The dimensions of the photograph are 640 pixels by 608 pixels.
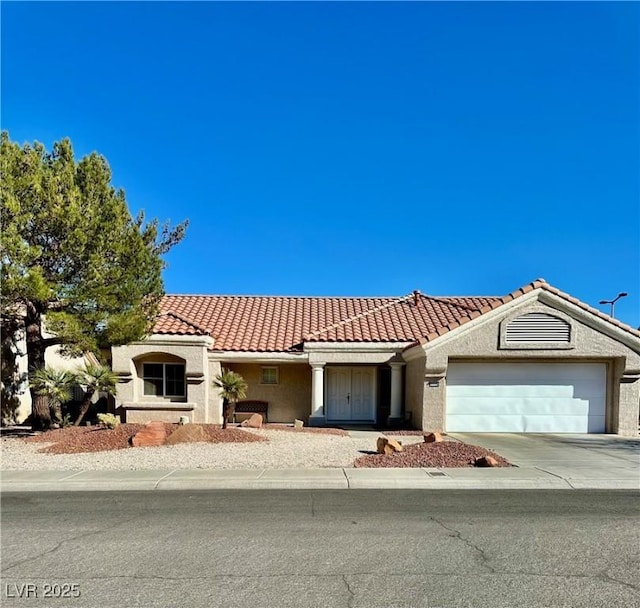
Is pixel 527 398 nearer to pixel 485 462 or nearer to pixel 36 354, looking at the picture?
pixel 485 462

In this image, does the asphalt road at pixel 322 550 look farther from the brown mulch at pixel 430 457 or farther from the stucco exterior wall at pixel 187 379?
the stucco exterior wall at pixel 187 379

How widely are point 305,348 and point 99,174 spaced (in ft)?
28.4

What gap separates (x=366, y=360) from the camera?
1762 cm

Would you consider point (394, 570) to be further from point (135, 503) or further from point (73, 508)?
point (73, 508)

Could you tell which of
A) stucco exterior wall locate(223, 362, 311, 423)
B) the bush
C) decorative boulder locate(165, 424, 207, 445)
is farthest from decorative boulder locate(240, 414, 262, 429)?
the bush

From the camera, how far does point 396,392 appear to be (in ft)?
57.7

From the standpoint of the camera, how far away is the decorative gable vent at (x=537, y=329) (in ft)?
50.6

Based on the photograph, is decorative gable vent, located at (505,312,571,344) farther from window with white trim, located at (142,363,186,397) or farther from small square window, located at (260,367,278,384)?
window with white trim, located at (142,363,186,397)

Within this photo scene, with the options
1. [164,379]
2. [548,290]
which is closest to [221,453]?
[164,379]

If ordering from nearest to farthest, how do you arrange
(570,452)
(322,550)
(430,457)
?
(322,550) < (430,457) < (570,452)

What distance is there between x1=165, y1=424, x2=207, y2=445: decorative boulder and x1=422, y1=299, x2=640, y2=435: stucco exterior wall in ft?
23.0

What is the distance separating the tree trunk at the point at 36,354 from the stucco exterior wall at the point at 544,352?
11462 mm

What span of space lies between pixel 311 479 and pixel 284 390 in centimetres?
999

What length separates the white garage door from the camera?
51.9 ft
